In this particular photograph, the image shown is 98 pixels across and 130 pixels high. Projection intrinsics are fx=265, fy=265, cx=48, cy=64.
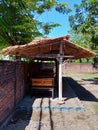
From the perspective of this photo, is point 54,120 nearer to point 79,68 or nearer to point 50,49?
point 50,49

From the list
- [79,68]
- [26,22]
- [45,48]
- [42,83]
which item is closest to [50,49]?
[45,48]

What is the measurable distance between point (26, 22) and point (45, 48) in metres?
3.63

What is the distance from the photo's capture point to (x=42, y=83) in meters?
12.4

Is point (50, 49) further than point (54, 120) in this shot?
Yes

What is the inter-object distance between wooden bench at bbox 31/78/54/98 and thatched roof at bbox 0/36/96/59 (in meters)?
1.20

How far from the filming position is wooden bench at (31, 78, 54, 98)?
12.3m

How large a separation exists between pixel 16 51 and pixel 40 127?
4464mm

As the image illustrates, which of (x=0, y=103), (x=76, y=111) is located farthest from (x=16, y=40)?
(x=0, y=103)

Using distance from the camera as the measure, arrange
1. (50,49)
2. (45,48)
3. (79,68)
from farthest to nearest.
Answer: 1. (79,68)
2. (50,49)
3. (45,48)

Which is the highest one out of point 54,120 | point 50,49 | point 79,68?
point 50,49

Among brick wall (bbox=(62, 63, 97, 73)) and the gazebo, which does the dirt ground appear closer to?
the gazebo

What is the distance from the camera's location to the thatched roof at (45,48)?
10664mm

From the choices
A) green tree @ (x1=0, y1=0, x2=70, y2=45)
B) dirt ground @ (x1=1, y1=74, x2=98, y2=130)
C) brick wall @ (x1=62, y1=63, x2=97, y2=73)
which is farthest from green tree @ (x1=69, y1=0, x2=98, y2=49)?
brick wall @ (x1=62, y1=63, x2=97, y2=73)

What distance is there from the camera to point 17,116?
899 centimetres
